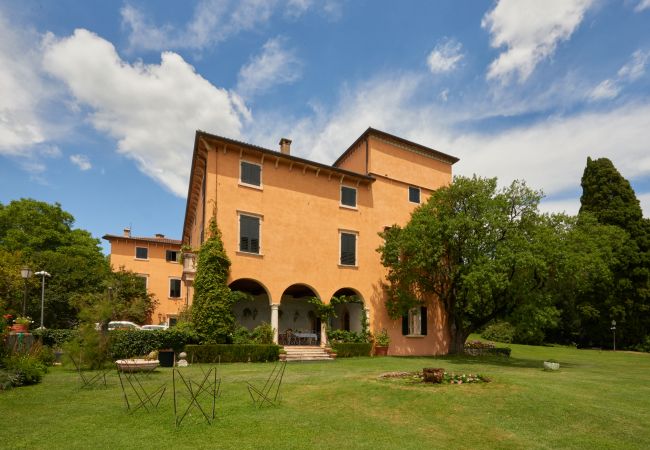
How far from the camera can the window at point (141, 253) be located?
40.8 meters

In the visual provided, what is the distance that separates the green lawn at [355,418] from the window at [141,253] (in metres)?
30.2

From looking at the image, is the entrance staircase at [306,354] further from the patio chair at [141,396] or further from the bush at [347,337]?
the patio chair at [141,396]

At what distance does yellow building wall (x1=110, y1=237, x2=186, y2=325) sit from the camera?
1576 inches

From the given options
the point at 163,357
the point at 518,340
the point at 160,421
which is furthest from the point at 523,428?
the point at 518,340

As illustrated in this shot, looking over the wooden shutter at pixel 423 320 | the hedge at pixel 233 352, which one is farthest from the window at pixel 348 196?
the hedge at pixel 233 352

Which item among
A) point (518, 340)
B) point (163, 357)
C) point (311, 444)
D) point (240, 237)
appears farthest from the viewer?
point (518, 340)

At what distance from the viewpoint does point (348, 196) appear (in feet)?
85.3

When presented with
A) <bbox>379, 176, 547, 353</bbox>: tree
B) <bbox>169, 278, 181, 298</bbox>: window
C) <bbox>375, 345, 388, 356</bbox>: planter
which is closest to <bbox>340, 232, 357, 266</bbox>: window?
<bbox>379, 176, 547, 353</bbox>: tree

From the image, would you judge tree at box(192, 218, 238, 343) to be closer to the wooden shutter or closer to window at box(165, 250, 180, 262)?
the wooden shutter

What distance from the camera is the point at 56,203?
46656 millimetres

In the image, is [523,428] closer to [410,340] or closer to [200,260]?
[200,260]

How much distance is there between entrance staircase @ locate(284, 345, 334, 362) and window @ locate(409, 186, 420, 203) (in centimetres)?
1163

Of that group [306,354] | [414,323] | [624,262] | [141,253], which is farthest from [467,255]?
[141,253]

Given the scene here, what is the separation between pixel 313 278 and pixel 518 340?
3141 cm
